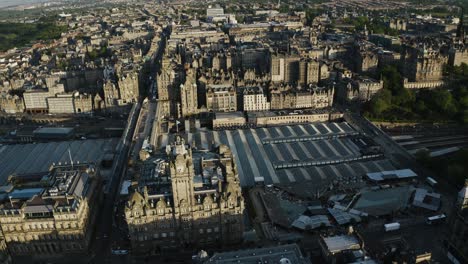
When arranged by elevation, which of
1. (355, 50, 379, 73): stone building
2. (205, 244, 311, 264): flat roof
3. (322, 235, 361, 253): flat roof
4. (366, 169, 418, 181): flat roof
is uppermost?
(355, 50, 379, 73): stone building

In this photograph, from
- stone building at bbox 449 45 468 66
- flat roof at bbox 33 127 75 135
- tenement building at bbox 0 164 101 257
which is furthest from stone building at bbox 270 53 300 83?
tenement building at bbox 0 164 101 257

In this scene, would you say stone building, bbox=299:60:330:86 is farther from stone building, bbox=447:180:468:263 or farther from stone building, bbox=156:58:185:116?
stone building, bbox=447:180:468:263

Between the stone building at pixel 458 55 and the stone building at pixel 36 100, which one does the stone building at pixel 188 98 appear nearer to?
the stone building at pixel 36 100

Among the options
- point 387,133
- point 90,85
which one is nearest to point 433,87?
point 387,133

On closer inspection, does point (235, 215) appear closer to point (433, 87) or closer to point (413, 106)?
point (413, 106)

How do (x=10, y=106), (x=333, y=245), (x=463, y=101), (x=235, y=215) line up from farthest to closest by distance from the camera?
(x=10, y=106), (x=463, y=101), (x=235, y=215), (x=333, y=245)

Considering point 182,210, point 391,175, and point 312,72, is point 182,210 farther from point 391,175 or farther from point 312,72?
point 312,72

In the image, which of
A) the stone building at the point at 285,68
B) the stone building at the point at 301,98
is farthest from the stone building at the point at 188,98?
the stone building at the point at 285,68
